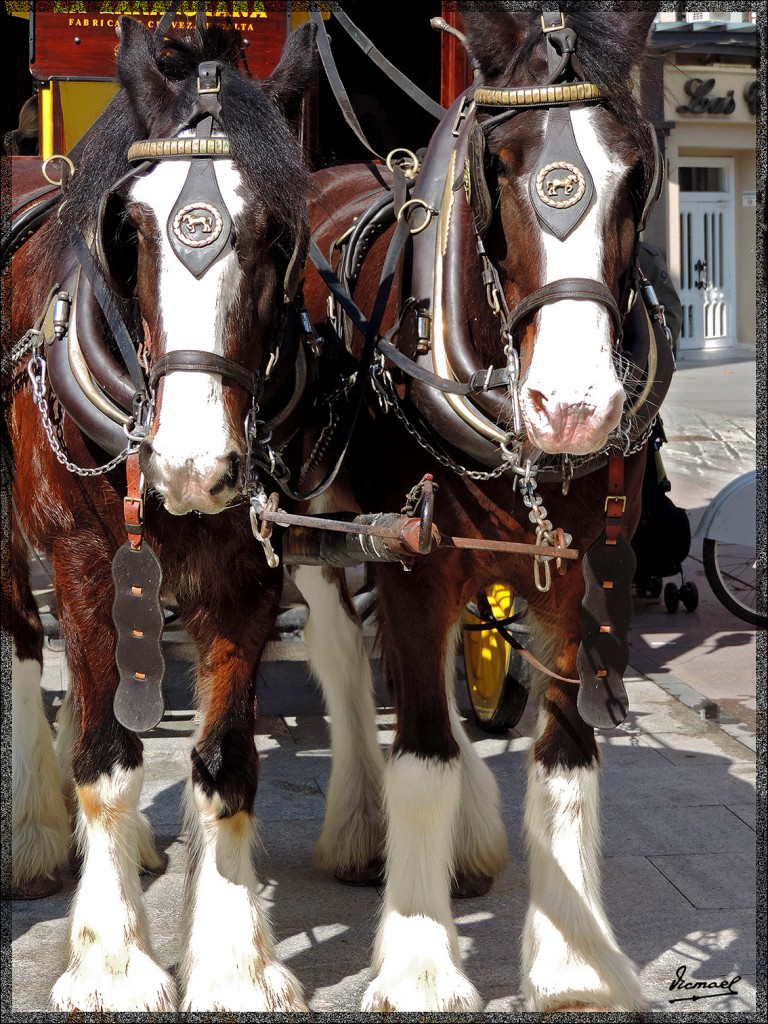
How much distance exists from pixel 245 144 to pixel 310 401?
692 mm

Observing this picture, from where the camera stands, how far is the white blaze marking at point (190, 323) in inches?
86.6

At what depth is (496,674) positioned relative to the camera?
14.9 ft

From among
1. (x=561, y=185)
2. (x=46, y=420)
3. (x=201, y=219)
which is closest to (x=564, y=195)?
(x=561, y=185)

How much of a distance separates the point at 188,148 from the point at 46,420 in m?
0.74

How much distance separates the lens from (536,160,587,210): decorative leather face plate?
226cm

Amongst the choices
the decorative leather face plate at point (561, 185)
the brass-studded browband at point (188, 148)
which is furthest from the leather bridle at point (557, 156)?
the brass-studded browband at point (188, 148)

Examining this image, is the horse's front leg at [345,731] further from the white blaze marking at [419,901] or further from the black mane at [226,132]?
the black mane at [226,132]

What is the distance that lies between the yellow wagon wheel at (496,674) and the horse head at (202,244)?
2162mm

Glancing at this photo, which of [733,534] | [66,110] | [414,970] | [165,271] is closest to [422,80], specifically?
[66,110]

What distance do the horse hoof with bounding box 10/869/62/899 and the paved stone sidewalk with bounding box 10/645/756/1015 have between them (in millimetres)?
30

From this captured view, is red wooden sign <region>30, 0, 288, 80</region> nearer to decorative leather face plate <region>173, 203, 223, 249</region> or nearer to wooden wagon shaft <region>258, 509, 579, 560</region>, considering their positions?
decorative leather face plate <region>173, 203, 223, 249</region>

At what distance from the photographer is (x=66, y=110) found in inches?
170

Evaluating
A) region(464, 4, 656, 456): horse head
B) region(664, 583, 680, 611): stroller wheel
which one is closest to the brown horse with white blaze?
region(464, 4, 656, 456): horse head

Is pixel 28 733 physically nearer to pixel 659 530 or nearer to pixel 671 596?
pixel 659 530
